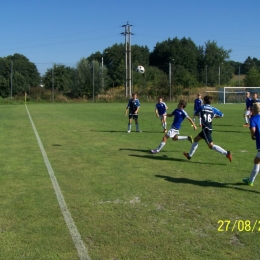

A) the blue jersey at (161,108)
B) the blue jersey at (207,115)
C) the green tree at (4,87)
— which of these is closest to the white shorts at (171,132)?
the blue jersey at (207,115)

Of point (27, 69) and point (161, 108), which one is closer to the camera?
point (161, 108)

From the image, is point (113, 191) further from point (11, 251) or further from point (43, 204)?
point (11, 251)

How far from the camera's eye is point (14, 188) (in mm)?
7328

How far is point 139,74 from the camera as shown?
7144cm

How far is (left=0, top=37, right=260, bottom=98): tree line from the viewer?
63750 mm

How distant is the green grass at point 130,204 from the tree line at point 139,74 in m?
50.9

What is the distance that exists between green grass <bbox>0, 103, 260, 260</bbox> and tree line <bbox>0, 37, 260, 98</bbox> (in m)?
50.9

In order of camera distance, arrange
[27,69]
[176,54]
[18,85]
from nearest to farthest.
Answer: [18,85] → [27,69] → [176,54]

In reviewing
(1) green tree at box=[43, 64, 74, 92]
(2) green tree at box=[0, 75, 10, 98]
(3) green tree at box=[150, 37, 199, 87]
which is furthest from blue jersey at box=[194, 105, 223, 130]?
(3) green tree at box=[150, 37, 199, 87]

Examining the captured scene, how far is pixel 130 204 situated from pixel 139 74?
6613 cm

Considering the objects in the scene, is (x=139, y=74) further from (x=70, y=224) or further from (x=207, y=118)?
(x=70, y=224)

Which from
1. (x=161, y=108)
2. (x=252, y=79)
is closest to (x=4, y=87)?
(x=252, y=79)

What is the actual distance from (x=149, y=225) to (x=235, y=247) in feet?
4.00

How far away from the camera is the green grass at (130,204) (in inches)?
184
